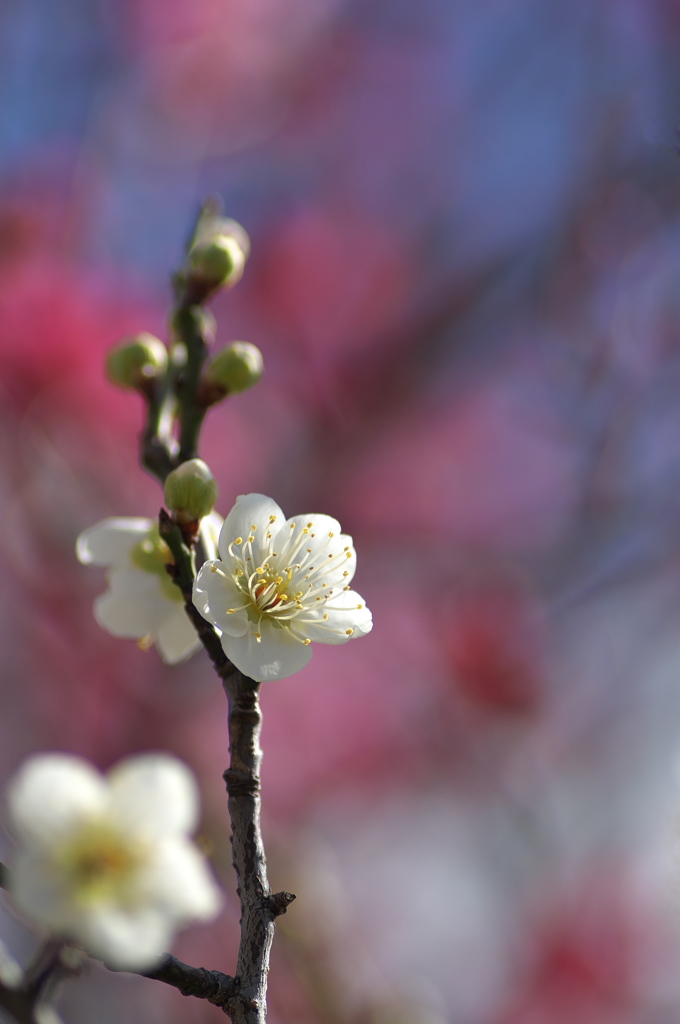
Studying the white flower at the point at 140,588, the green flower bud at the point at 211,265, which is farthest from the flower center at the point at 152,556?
the green flower bud at the point at 211,265

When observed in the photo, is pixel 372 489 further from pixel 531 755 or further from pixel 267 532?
pixel 267 532

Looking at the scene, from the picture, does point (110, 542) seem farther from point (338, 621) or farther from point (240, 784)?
point (240, 784)

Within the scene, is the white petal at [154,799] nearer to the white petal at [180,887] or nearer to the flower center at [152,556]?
the white petal at [180,887]

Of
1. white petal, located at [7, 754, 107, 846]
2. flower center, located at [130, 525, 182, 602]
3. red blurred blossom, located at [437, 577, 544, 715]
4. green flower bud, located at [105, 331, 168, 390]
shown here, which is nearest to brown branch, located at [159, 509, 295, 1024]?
white petal, located at [7, 754, 107, 846]

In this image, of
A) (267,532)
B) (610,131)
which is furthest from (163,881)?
(610,131)

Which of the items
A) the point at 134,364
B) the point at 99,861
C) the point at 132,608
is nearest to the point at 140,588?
the point at 132,608

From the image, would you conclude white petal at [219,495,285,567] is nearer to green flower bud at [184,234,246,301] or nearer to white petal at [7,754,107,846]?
white petal at [7,754,107,846]
